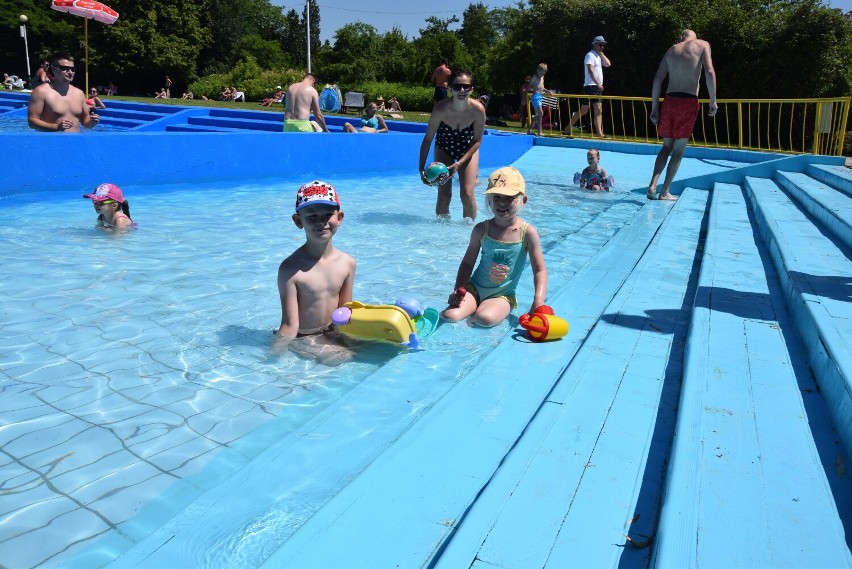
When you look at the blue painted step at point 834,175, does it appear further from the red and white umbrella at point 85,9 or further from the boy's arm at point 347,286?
the red and white umbrella at point 85,9

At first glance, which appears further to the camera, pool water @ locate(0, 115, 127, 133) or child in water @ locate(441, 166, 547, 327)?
pool water @ locate(0, 115, 127, 133)

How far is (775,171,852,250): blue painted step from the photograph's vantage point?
520 centimetres

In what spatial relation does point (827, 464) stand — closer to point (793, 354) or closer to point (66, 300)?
point (793, 354)

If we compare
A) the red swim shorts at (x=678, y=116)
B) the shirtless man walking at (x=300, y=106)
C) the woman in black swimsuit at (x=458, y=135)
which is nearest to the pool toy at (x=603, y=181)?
the red swim shorts at (x=678, y=116)

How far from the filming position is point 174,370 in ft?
11.9

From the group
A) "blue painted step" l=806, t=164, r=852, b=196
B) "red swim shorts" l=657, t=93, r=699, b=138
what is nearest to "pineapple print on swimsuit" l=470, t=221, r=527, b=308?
"blue painted step" l=806, t=164, r=852, b=196

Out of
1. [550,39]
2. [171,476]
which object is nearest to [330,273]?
[171,476]

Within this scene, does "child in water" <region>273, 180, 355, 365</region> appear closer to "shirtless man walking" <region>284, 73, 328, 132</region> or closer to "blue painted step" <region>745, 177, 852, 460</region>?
"blue painted step" <region>745, 177, 852, 460</region>

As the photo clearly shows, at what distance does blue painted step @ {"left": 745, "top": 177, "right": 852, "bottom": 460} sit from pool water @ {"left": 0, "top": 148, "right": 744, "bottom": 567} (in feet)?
4.75

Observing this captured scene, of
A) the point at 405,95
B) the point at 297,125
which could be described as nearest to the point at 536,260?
the point at 297,125

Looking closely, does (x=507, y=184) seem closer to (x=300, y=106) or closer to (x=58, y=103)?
(x=58, y=103)

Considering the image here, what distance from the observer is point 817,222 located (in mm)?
6066

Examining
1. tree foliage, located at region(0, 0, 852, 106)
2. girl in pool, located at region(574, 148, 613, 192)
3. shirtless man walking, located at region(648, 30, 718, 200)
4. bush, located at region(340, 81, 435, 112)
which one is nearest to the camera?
shirtless man walking, located at region(648, 30, 718, 200)

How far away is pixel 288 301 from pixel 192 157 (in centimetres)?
731
